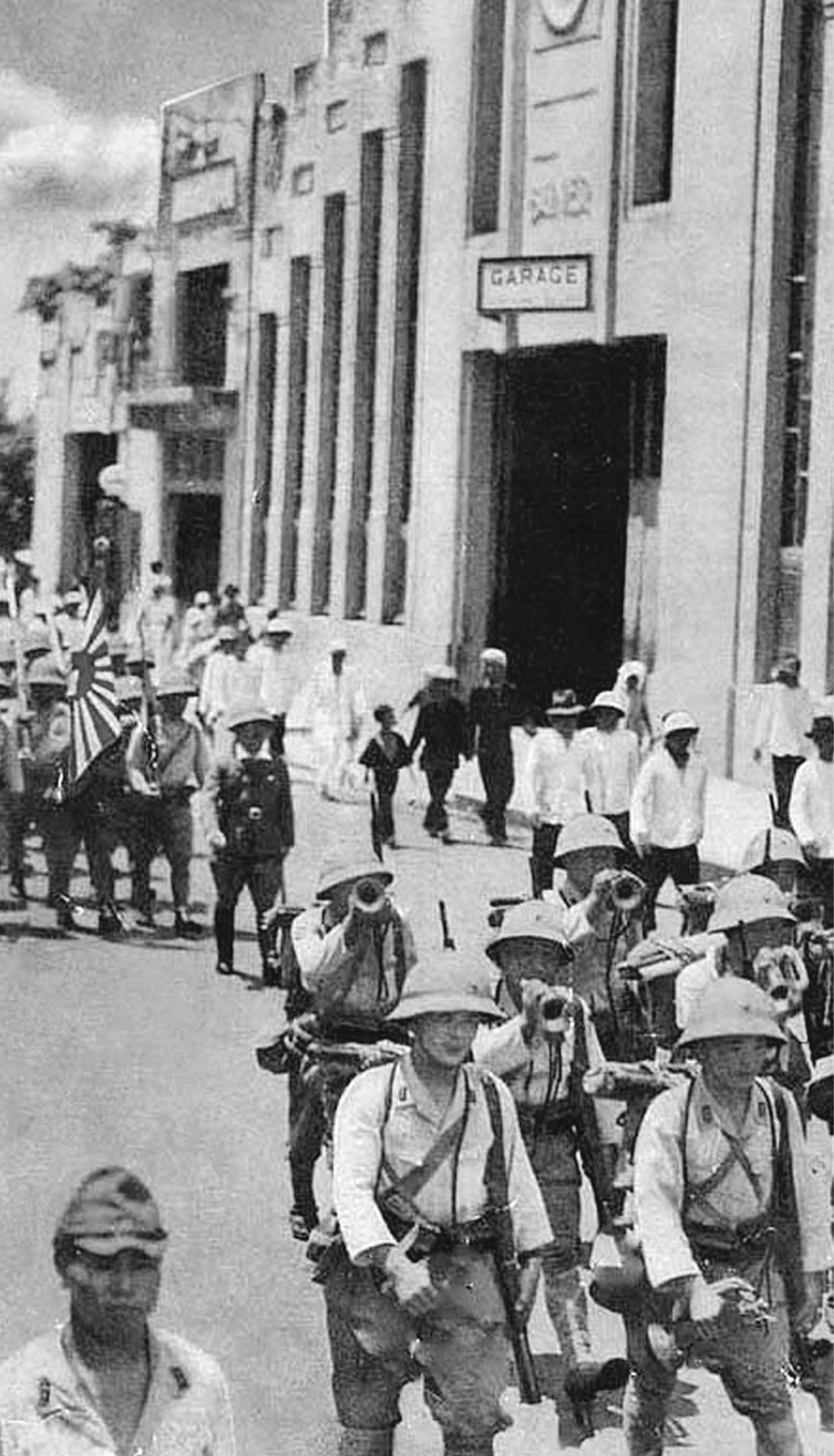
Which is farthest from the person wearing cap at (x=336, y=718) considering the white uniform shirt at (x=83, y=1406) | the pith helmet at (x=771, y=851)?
the white uniform shirt at (x=83, y=1406)

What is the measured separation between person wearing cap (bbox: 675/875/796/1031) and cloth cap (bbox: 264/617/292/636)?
177 inches

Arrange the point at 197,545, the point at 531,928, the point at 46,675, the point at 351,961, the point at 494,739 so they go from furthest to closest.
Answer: the point at 197,545 < the point at 46,675 < the point at 494,739 < the point at 351,961 < the point at 531,928

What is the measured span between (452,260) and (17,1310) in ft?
16.3

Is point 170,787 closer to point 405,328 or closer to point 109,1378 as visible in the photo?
point 405,328

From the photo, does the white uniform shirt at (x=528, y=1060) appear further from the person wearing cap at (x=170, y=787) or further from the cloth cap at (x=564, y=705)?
the person wearing cap at (x=170, y=787)

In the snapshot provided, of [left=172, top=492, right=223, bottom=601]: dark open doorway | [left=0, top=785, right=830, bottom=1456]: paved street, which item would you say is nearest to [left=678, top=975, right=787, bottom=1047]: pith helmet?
[left=0, top=785, right=830, bottom=1456]: paved street

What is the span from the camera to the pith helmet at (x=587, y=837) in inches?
259

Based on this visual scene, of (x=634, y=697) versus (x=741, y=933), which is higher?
(x=634, y=697)

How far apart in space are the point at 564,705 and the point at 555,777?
0.33m

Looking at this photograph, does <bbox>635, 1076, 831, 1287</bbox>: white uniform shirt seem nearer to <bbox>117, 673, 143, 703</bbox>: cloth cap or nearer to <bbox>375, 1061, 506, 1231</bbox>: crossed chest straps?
<bbox>375, 1061, 506, 1231</bbox>: crossed chest straps

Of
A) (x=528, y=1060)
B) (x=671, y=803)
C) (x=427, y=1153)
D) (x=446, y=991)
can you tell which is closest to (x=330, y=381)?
(x=671, y=803)

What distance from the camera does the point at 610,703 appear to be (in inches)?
376

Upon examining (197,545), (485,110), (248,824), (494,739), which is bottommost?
(248,824)

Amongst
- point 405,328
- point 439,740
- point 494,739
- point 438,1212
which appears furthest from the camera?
point 405,328
